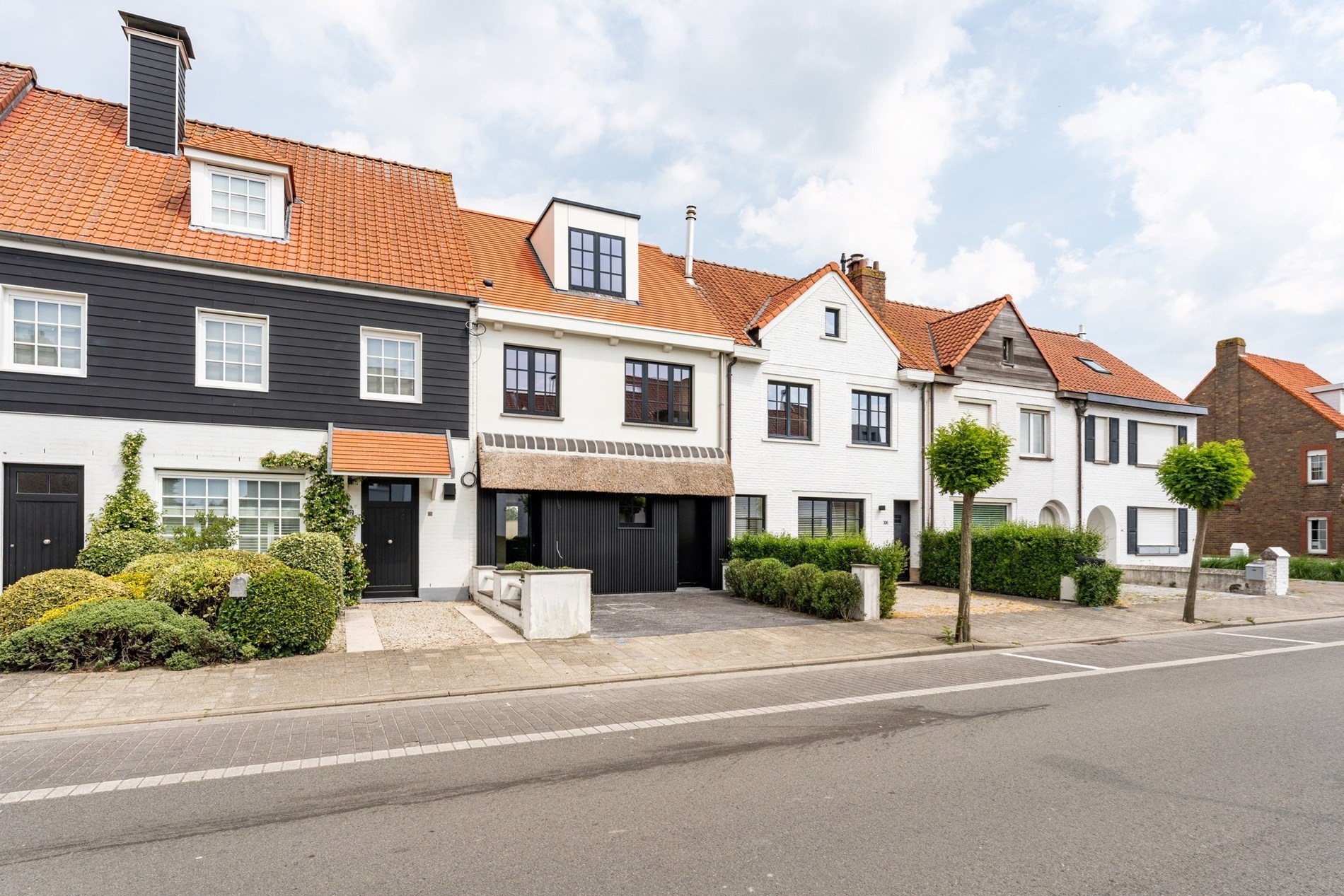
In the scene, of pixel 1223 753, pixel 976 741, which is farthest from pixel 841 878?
pixel 1223 753

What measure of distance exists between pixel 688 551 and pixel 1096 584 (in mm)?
9392

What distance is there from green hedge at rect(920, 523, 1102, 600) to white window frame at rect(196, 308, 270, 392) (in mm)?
15581

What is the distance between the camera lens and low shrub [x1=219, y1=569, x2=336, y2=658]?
31.7 feet

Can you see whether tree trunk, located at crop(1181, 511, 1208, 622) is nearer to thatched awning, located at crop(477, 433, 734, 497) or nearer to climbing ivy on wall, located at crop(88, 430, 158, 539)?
thatched awning, located at crop(477, 433, 734, 497)

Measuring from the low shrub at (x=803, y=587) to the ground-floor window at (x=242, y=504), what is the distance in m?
9.58

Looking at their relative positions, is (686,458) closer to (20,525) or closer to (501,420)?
(501,420)

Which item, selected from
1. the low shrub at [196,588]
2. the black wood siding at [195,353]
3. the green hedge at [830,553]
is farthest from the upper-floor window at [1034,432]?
the low shrub at [196,588]

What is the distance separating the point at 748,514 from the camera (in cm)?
1914

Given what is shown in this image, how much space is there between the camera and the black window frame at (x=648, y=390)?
1775cm

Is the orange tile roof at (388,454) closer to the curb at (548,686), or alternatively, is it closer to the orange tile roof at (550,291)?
the orange tile roof at (550,291)

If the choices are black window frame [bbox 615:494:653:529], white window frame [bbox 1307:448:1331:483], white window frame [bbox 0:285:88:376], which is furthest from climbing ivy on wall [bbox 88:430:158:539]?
white window frame [bbox 1307:448:1331:483]

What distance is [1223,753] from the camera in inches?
254

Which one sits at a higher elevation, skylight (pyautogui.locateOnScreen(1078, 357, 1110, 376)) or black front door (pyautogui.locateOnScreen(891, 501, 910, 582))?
skylight (pyautogui.locateOnScreen(1078, 357, 1110, 376))

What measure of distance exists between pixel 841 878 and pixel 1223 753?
14.8 feet
